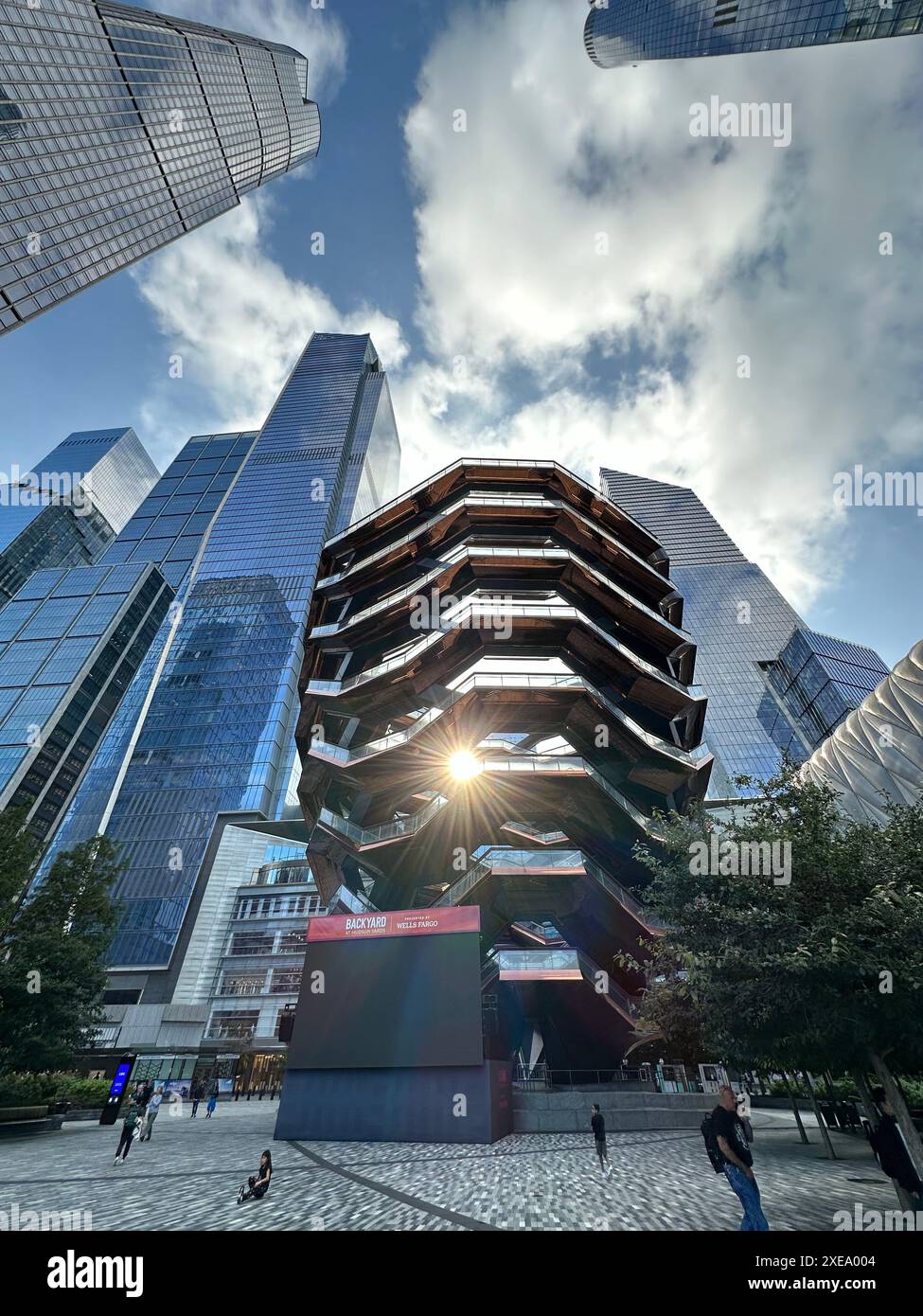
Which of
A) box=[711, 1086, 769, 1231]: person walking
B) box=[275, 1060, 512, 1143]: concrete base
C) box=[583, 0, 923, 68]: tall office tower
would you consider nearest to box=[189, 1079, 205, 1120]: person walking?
box=[275, 1060, 512, 1143]: concrete base

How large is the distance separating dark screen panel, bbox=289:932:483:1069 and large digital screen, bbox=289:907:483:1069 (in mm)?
27

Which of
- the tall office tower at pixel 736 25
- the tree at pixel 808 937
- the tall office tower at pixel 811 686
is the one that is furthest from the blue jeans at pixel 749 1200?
the tall office tower at pixel 811 686

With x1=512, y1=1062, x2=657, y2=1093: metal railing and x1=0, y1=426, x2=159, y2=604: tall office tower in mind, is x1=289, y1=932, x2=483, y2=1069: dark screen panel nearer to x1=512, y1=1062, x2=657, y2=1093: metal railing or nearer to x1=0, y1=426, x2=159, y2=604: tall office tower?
x1=512, y1=1062, x2=657, y2=1093: metal railing

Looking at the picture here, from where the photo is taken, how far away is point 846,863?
13180mm

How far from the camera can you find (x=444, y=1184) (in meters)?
12.8

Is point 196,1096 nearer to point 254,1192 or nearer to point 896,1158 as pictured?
point 254,1192

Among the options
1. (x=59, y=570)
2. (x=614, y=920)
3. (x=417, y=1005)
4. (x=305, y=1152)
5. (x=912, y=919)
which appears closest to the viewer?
(x=912, y=919)

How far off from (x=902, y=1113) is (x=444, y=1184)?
9232 mm

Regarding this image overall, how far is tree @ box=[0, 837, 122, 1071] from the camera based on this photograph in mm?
25594

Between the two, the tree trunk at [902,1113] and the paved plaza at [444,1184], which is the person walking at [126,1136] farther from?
the tree trunk at [902,1113]

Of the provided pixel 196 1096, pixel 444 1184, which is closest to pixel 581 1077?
pixel 444 1184

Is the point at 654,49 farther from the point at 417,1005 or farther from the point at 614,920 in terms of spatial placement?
the point at 417,1005

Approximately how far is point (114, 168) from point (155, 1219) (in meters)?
99.3
